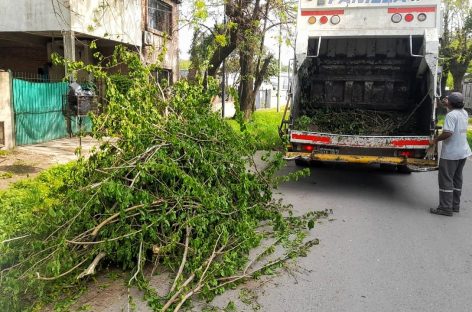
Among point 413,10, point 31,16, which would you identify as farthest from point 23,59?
point 413,10

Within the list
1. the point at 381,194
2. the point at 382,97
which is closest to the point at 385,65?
the point at 382,97

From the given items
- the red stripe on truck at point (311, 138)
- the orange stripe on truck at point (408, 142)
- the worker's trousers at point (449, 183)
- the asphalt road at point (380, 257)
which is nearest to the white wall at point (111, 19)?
the red stripe on truck at point (311, 138)

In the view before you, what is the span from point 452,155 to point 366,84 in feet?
8.34

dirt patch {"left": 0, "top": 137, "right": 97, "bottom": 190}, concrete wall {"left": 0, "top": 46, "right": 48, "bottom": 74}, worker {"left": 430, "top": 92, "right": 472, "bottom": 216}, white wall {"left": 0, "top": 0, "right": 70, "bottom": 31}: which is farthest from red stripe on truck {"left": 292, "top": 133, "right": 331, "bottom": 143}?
concrete wall {"left": 0, "top": 46, "right": 48, "bottom": 74}

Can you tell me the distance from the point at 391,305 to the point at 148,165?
2443 millimetres

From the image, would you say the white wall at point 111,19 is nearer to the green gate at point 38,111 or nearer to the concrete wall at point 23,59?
the green gate at point 38,111

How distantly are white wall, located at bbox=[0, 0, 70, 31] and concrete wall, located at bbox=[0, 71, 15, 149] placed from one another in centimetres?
308

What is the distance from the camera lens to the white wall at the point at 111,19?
40.5ft

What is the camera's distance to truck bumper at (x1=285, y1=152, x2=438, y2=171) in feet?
21.2

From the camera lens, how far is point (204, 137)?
516 centimetres

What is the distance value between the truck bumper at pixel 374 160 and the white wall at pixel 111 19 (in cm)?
724

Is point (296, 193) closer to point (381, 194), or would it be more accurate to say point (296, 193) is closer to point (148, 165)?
point (381, 194)

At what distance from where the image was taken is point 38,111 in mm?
10773

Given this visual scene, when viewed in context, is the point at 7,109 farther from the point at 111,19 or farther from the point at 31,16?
the point at 111,19
